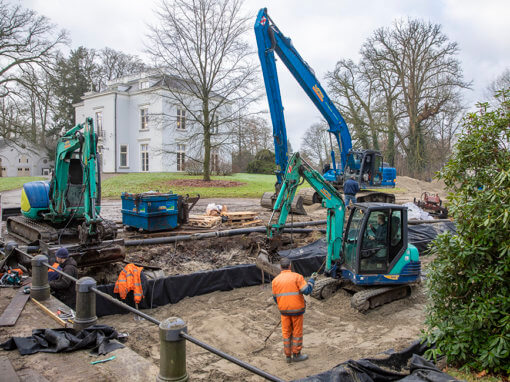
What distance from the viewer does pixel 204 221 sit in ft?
48.5

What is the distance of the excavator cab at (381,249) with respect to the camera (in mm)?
8102

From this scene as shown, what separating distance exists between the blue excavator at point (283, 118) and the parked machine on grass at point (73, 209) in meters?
5.73

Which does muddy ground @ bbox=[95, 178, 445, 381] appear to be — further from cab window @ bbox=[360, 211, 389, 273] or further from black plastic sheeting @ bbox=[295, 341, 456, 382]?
black plastic sheeting @ bbox=[295, 341, 456, 382]

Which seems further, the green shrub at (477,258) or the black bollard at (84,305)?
the black bollard at (84,305)

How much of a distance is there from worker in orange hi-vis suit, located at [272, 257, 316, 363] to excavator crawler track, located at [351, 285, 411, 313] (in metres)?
2.22

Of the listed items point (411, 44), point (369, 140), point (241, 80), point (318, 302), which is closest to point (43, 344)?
point (318, 302)

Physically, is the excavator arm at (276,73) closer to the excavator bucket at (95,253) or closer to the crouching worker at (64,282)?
the excavator bucket at (95,253)

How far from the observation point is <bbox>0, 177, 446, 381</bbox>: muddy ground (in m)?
6.07

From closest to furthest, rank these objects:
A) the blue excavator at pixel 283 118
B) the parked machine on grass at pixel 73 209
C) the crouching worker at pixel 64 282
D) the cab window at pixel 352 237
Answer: the crouching worker at pixel 64 282 < the cab window at pixel 352 237 < the parked machine on grass at pixel 73 209 < the blue excavator at pixel 283 118

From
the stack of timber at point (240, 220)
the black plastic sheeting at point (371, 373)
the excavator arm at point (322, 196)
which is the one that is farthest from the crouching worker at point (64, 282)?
the stack of timber at point (240, 220)

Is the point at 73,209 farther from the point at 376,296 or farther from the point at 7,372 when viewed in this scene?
the point at 376,296

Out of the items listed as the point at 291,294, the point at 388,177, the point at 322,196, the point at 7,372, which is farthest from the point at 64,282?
the point at 388,177

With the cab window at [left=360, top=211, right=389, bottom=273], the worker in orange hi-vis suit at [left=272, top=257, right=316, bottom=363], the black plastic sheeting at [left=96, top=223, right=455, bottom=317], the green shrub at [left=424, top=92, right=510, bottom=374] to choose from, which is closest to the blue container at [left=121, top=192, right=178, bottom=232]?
the black plastic sheeting at [left=96, top=223, right=455, bottom=317]

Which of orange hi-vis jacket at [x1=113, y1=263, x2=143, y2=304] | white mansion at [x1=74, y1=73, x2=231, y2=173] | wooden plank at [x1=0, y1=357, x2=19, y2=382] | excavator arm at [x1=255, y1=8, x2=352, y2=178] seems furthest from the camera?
white mansion at [x1=74, y1=73, x2=231, y2=173]
